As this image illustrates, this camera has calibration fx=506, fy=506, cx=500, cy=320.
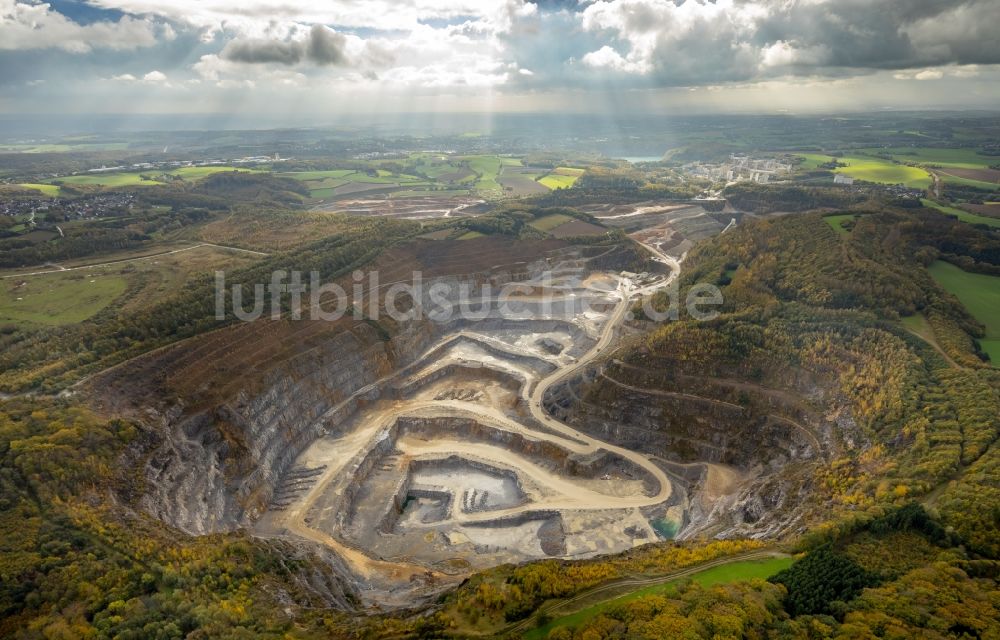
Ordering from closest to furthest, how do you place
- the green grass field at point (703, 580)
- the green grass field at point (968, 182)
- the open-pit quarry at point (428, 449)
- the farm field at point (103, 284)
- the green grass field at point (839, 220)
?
1. the green grass field at point (703, 580)
2. the open-pit quarry at point (428, 449)
3. the farm field at point (103, 284)
4. the green grass field at point (839, 220)
5. the green grass field at point (968, 182)

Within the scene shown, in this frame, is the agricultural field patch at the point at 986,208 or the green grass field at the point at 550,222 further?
the green grass field at the point at 550,222

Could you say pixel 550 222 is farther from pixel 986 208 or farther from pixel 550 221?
pixel 986 208

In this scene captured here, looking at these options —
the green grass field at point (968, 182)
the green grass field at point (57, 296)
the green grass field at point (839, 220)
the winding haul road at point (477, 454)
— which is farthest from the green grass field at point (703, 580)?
the green grass field at point (968, 182)

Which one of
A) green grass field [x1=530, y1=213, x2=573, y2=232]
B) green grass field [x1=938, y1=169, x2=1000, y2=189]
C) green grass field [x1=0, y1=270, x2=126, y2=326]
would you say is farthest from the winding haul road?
green grass field [x1=938, y1=169, x2=1000, y2=189]

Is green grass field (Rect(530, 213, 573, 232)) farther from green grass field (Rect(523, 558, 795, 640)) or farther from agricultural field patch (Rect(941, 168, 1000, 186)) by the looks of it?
agricultural field patch (Rect(941, 168, 1000, 186))

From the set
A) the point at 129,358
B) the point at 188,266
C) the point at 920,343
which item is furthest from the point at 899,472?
the point at 188,266

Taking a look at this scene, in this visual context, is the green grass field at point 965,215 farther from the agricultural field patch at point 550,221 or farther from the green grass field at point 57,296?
the green grass field at point 57,296

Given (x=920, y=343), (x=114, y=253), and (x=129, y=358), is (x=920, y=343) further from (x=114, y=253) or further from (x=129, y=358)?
(x=114, y=253)
